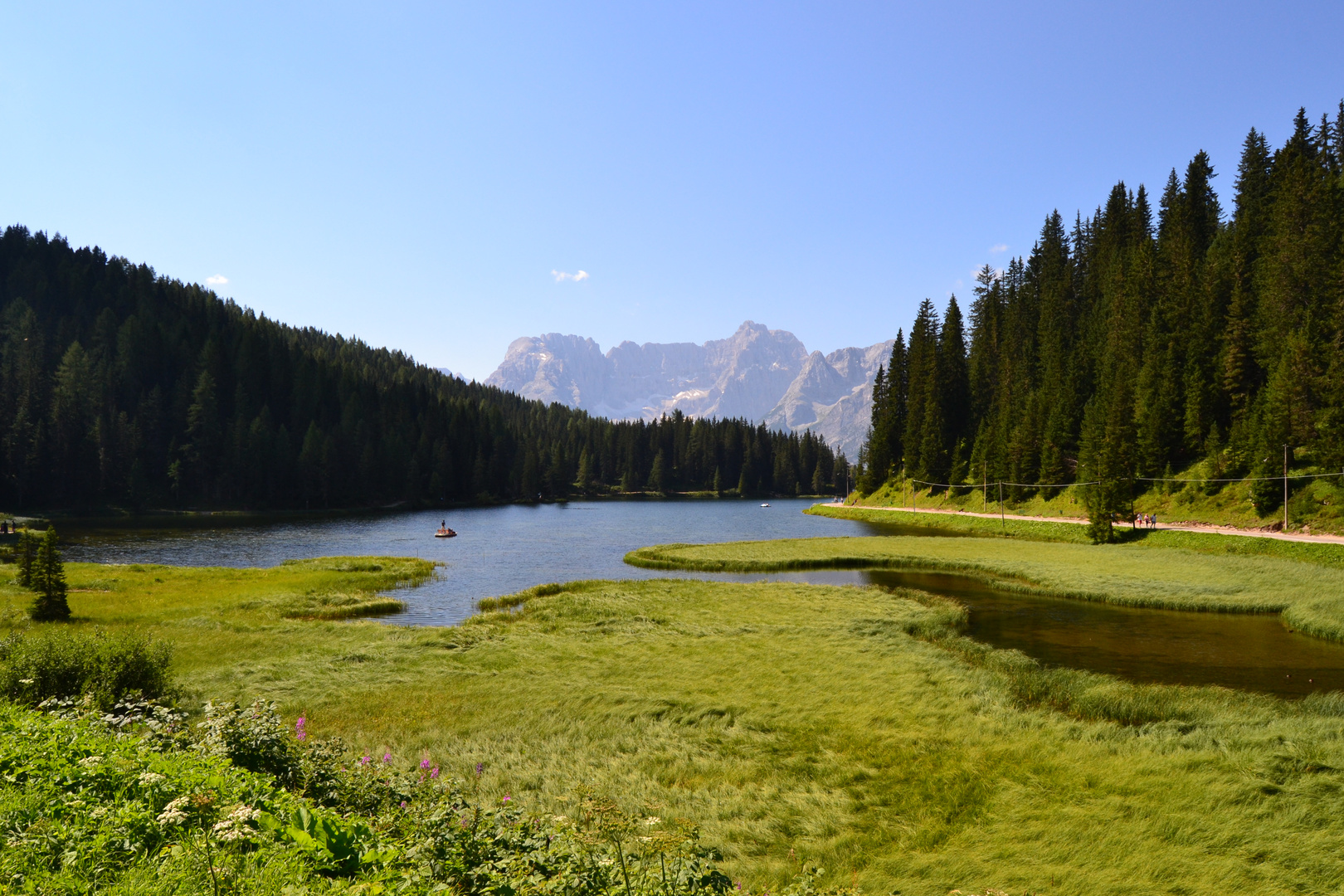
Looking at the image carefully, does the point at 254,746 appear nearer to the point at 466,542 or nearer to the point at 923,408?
the point at 466,542

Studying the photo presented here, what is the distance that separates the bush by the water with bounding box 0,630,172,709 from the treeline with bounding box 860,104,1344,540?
233 ft

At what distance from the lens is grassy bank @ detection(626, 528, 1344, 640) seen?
33.0 metres

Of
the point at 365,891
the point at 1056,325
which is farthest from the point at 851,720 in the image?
the point at 1056,325

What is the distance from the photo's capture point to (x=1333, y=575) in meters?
36.5

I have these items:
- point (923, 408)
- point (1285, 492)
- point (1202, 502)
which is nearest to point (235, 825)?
point (1285, 492)

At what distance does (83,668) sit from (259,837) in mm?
12171

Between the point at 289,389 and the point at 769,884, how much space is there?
20071 centimetres

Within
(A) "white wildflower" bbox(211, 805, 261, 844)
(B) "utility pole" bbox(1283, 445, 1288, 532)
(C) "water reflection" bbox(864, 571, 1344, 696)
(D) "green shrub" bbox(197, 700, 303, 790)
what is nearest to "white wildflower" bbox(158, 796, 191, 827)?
(A) "white wildflower" bbox(211, 805, 261, 844)

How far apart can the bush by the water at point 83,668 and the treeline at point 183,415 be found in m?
140

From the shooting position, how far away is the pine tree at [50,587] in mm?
25547

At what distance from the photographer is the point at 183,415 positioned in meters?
145

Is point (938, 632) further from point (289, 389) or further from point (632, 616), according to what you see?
point (289, 389)

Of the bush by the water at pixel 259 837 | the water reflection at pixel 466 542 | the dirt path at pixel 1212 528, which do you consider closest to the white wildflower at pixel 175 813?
the bush by the water at pixel 259 837

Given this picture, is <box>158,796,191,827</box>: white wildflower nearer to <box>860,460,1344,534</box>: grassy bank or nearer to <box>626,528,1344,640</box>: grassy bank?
<box>626,528,1344,640</box>: grassy bank
